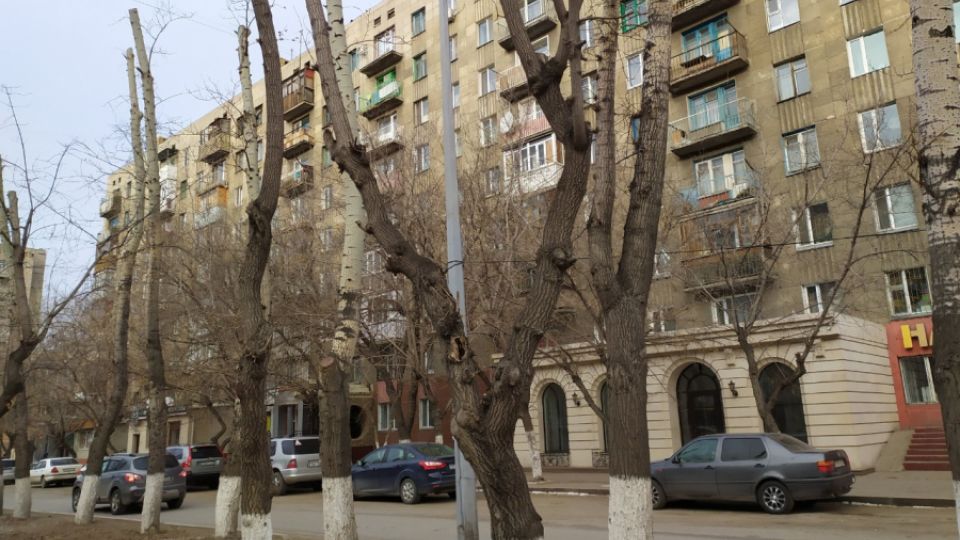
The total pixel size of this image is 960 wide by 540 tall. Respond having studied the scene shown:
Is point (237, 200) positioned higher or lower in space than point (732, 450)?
higher

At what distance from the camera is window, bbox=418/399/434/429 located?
105ft

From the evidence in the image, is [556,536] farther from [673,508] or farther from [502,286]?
[502,286]

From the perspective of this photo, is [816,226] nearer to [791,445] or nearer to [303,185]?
[791,445]

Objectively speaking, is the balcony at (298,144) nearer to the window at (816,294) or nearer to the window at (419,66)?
the window at (419,66)

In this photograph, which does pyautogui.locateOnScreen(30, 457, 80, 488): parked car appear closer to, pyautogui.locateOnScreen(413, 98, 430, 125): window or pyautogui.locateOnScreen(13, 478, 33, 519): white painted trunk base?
pyautogui.locateOnScreen(13, 478, 33, 519): white painted trunk base

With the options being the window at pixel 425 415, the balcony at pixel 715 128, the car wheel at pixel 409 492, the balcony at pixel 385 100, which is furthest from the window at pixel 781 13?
the window at pixel 425 415

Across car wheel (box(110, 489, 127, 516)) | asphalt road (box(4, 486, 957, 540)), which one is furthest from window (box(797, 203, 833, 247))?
car wheel (box(110, 489, 127, 516))

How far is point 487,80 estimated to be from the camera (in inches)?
1307

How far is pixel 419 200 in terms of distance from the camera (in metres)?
18.7

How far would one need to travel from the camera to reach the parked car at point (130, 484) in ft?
61.8

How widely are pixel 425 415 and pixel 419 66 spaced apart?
58.4 feet

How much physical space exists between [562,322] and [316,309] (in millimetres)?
7037

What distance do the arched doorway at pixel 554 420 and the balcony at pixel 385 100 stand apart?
17597 mm

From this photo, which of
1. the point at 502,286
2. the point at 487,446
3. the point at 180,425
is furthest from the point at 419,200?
the point at 180,425
